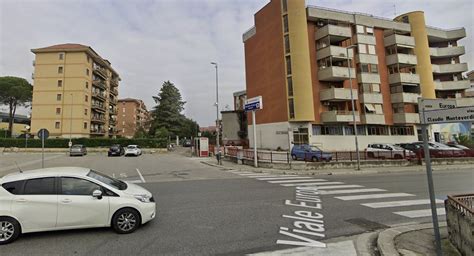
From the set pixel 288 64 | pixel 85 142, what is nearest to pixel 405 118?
pixel 288 64

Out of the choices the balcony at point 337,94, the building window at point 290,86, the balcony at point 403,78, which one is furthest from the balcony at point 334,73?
the balcony at point 403,78

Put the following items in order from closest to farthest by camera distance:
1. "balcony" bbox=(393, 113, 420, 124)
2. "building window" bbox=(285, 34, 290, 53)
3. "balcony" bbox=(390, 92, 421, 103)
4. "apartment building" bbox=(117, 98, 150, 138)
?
1. "building window" bbox=(285, 34, 290, 53)
2. "balcony" bbox=(393, 113, 420, 124)
3. "balcony" bbox=(390, 92, 421, 103)
4. "apartment building" bbox=(117, 98, 150, 138)

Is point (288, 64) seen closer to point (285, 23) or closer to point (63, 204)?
point (285, 23)

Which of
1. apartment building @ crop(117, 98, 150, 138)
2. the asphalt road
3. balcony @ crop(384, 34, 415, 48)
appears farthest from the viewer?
apartment building @ crop(117, 98, 150, 138)

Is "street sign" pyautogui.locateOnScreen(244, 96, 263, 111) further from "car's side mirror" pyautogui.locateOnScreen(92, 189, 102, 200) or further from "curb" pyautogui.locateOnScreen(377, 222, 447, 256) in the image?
"car's side mirror" pyautogui.locateOnScreen(92, 189, 102, 200)

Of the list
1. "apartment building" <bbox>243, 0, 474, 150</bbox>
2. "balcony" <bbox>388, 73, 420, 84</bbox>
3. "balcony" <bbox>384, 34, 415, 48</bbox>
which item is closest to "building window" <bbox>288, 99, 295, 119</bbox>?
"apartment building" <bbox>243, 0, 474, 150</bbox>

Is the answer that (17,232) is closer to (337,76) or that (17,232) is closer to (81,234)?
(81,234)

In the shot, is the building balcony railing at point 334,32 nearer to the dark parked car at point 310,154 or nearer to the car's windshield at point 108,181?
the dark parked car at point 310,154

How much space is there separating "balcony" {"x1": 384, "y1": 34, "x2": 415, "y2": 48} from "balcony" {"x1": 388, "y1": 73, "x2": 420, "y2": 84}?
4.85 metres

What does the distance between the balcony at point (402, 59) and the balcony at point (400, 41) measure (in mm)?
1715

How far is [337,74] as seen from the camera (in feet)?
111

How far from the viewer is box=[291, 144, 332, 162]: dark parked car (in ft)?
70.0

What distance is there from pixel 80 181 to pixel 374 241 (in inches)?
252

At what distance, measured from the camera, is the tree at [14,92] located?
182ft
